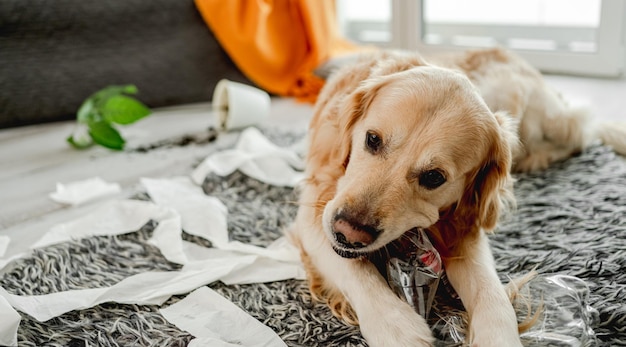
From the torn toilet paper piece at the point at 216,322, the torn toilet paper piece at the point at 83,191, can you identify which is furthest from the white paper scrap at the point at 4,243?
the torn toilet paper piece at the point at 216,322

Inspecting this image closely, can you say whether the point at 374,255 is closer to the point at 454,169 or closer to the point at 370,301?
the point at 370,301

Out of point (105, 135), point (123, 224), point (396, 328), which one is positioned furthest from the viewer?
point (105, 135)

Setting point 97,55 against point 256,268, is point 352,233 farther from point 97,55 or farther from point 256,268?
point 97,55

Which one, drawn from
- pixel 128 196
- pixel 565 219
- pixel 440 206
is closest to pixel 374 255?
pixel 440 206

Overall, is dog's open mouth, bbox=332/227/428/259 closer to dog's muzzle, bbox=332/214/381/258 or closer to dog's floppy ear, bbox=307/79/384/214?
dog's muzzle, bbox=332/214/381/258

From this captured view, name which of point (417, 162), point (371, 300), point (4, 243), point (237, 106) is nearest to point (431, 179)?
point (417, 162)

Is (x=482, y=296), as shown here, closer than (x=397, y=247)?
Yes

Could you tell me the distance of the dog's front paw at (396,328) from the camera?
1153 mm

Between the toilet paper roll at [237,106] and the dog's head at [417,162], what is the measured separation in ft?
4.23

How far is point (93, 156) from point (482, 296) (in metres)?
1.86

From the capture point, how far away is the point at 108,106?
2512 millimetres

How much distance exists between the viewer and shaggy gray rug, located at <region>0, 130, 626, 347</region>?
1.30m

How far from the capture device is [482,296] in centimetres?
127

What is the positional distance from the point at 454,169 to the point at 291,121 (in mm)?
1699
